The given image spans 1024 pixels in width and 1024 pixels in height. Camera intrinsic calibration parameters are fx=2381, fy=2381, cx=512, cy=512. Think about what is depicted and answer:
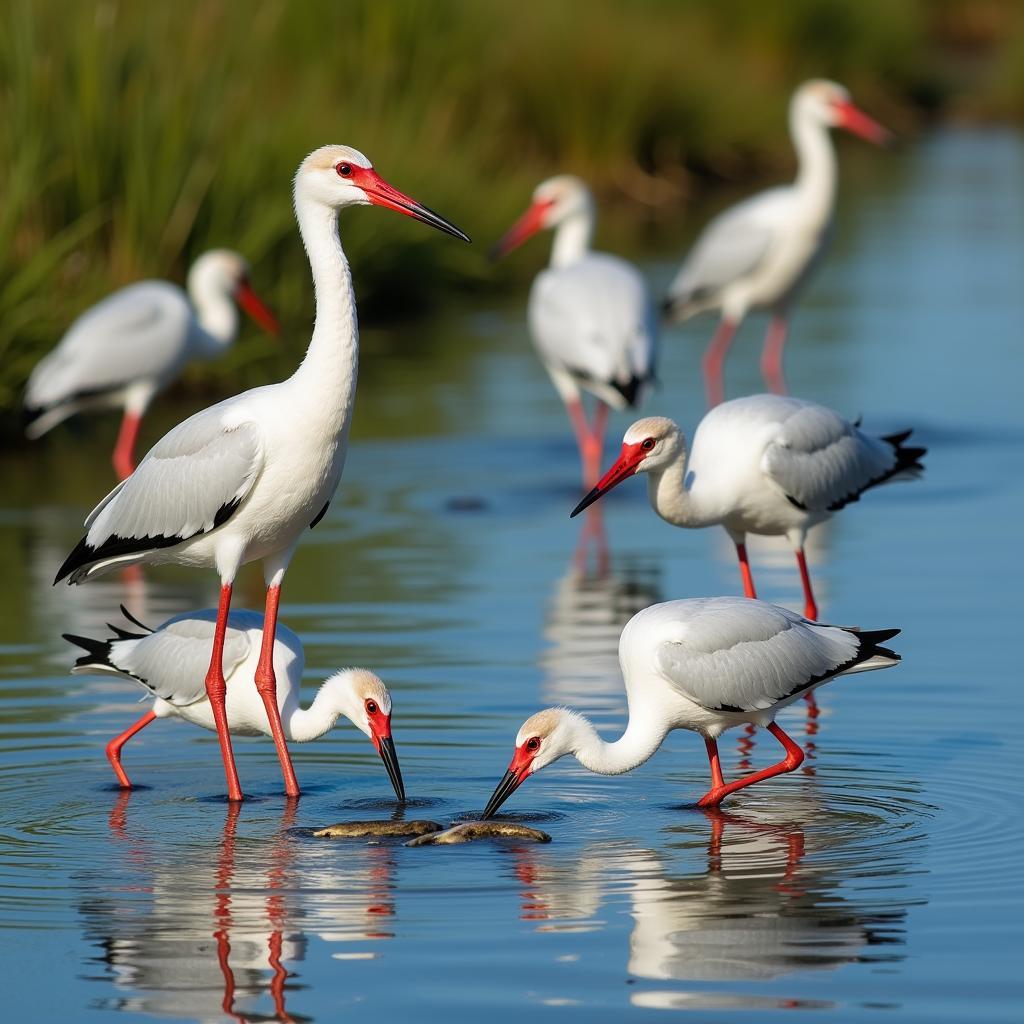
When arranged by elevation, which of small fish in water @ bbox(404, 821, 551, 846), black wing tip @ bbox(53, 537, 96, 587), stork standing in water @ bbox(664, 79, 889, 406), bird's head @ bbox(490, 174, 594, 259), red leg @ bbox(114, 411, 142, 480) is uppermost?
bird's head @ bbox(490, 174, 594, 259)

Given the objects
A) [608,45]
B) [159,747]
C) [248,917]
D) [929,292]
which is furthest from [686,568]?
[608,45]

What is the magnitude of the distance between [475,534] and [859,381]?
5535 mm

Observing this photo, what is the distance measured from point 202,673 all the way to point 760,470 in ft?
8.57

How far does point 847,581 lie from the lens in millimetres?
10680

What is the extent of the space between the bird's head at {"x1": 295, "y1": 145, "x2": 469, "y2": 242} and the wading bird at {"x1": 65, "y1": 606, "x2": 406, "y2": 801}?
4.85 feet

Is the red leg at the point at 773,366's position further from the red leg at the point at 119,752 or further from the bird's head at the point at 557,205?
the red leg at the point at 119,752

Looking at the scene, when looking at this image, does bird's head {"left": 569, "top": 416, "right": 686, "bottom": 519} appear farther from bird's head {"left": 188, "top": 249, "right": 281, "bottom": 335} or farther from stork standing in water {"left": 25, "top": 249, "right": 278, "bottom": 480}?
bird's head {"left": 188, "top": 249, "right": 281, "bottom": 335}

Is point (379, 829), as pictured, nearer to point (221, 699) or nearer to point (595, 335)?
point (221, 699)

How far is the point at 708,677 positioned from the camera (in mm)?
7191

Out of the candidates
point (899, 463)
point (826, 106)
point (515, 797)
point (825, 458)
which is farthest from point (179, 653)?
point (826, 106)

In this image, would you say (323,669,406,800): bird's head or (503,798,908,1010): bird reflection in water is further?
(323,669,406,800): bird's head

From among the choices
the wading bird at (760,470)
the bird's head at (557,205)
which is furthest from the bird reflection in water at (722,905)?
the bird's head at (557,205)

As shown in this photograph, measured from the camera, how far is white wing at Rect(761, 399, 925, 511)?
9422 millimetres

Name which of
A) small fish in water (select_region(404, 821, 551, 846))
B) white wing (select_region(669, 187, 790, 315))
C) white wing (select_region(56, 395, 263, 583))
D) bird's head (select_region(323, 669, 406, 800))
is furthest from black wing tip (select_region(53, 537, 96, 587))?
white wing (select_region(669, 187, 790, 315))
